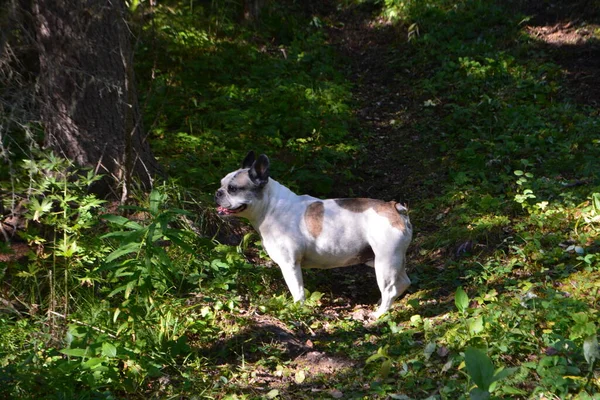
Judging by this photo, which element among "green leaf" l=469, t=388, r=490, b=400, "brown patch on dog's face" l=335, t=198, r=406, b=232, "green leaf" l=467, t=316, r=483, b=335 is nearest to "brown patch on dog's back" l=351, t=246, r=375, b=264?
"brown patch on dog's face" l=335, t=198, r=406, b=232

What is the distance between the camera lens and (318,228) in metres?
6.35

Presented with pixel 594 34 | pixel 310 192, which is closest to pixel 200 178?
pixel 310 192

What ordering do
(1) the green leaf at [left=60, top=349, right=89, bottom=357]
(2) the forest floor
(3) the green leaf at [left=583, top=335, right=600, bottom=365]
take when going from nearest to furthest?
(3) the green leaf at [left=583, top=335, right=600, bottom=365], (1) the green leaf at [left=60, top=349, right=89, bottom=357], (2) the forest floor

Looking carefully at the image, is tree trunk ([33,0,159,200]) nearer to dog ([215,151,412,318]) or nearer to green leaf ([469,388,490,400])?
dog ([215,151,412,318])

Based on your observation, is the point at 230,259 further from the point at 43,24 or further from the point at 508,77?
the point at 508,77

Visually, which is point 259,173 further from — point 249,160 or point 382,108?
point 382,108

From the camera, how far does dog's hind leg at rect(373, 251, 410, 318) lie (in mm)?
6121

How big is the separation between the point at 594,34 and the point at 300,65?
19.5 ft

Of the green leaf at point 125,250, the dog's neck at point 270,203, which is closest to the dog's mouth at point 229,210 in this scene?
the dog's neck at point 270,203

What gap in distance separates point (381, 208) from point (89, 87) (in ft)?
11.2

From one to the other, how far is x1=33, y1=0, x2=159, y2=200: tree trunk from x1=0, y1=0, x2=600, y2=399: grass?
39 cm

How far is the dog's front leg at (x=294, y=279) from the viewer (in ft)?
20.7

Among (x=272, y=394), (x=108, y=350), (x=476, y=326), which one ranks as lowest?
(x=272, y=394)

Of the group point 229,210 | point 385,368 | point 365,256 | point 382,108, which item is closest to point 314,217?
point 365,256
